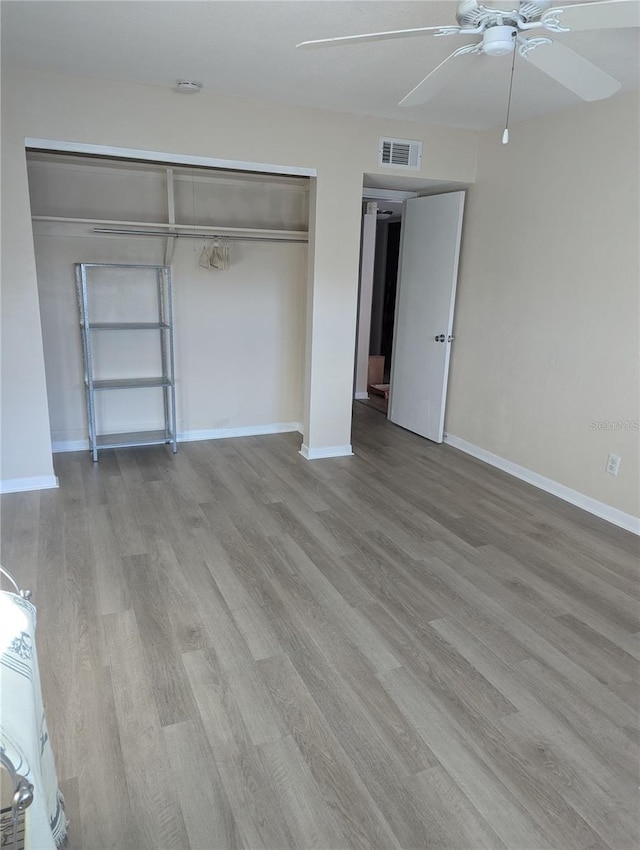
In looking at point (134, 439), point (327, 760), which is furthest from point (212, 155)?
point (327, 760)

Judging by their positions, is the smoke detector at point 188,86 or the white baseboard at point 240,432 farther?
the white baseboard at point 240,432

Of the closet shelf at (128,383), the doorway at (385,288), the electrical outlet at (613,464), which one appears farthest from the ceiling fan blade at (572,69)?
the doorway at (385,288)

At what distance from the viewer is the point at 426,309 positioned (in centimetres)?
498

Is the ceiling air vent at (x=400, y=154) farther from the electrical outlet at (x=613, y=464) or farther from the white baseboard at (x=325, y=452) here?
the electrical outlet at (x=613, y=464)

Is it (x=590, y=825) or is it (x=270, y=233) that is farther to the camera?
(x=270, y=233)

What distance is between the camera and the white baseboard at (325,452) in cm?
457

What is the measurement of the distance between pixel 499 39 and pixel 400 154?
2510 mm


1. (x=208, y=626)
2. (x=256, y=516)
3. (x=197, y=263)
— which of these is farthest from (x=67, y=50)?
(x=208, y=626)

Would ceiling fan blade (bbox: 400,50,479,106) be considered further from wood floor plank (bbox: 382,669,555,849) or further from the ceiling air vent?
wood floor plank (bbox: 382,669,555,849)

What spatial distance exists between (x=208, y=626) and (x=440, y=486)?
2193 mm

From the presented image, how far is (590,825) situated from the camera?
159 centimetres

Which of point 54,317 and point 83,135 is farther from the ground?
point 83,135

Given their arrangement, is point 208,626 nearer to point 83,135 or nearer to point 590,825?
point 590,825

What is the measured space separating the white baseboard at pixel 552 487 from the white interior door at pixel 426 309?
334 mm
